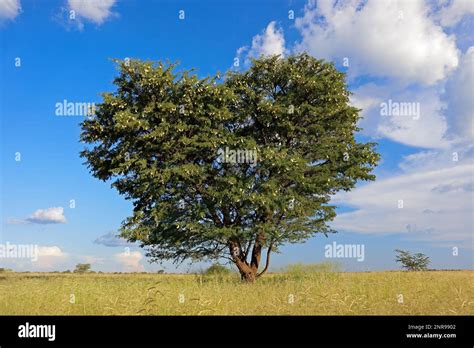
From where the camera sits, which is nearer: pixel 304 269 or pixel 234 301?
pixel 234 301

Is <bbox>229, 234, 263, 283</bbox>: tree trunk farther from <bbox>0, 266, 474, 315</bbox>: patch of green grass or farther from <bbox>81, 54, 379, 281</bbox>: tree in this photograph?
<bbox>0, 266, 474, 315</bbox>: patch of green grass

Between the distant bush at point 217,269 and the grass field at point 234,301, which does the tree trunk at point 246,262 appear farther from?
the grass field at point 234,301

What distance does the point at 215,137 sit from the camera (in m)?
25.2

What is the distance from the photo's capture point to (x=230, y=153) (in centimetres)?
2566

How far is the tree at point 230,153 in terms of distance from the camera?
2497cm

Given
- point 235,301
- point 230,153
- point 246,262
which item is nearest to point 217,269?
point 246,262

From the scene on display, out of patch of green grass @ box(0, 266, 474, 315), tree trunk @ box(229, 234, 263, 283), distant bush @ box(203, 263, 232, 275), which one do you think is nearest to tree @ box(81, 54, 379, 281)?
A: tree trunk @ box(229, 234, 263, 283)

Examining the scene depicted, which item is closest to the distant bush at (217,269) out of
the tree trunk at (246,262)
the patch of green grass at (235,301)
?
the tree trunk at (246,262)

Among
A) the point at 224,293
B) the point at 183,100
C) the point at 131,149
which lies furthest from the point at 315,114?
the point at 224,293

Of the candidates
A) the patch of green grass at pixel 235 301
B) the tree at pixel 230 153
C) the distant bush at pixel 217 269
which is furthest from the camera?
the distant bush at pixel 217 269

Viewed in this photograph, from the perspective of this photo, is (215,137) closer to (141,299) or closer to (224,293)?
(224,293)

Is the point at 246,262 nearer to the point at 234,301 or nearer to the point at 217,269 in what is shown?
the point at 217,269

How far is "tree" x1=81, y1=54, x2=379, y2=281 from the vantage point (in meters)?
25.0
